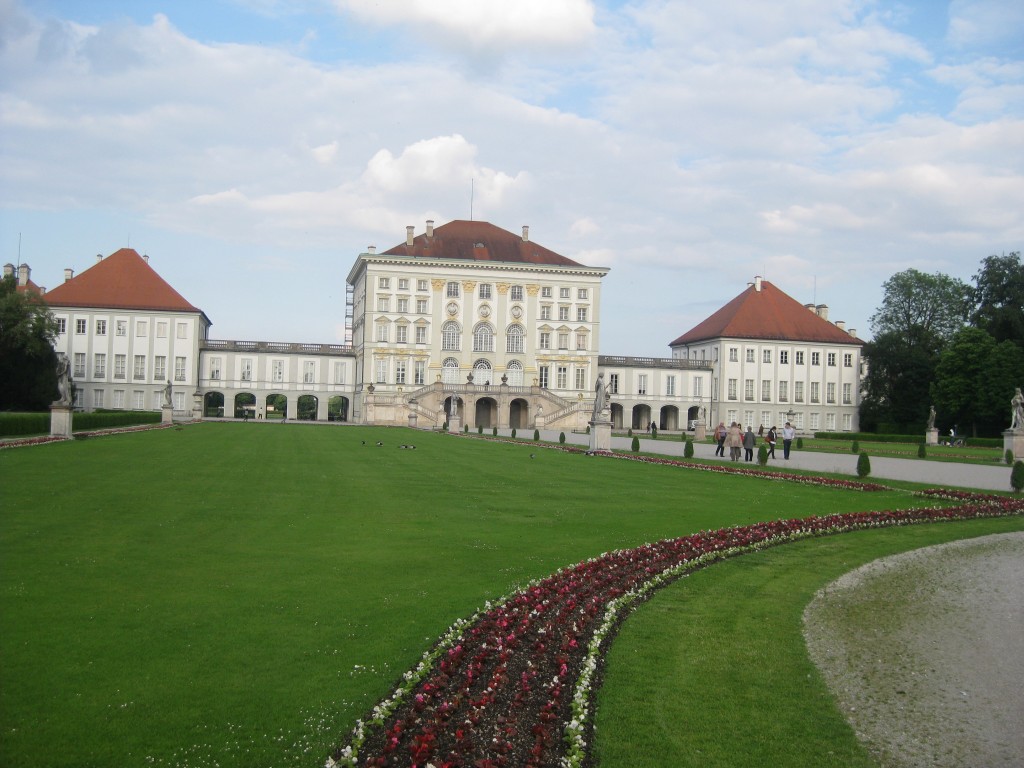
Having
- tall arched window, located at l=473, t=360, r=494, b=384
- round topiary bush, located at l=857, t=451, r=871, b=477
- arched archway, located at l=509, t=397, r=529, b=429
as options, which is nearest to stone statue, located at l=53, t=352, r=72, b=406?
round topiary bush, located at l=857, t=451, r=871, b=477

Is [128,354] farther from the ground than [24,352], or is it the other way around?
[128,354]

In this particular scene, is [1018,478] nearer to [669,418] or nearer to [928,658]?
[928,658]

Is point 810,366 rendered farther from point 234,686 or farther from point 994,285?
point 234,686

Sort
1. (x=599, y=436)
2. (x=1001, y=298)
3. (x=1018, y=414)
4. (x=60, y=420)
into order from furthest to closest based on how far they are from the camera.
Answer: (x=1001, y=298)
(x=1018, y=414)
(x=599, y=436)
(x=60, y=420)

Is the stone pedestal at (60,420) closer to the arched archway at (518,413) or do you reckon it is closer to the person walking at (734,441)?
the person walking at (734,441)

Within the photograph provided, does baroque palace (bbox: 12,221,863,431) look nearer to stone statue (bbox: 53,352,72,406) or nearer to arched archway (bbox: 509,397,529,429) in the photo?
arched archway (bbox: 509,397,529,429)

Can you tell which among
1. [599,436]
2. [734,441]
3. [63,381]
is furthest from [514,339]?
[63,381]

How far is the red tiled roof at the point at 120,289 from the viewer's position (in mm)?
66312

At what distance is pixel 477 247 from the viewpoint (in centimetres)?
7200

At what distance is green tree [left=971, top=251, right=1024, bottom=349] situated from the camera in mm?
58438

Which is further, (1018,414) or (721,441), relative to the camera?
(1018,414)

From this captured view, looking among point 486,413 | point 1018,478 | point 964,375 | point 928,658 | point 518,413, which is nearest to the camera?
point 928,658

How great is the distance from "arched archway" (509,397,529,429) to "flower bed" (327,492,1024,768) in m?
58.3

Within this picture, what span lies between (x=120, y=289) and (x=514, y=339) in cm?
3048
